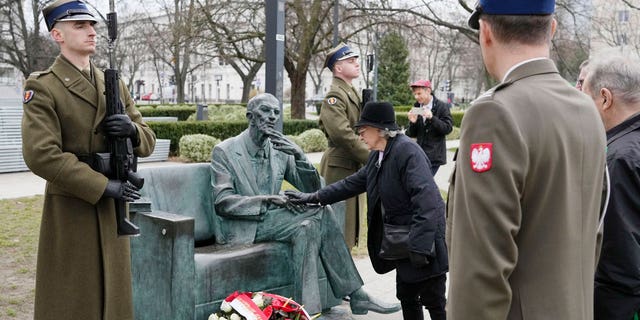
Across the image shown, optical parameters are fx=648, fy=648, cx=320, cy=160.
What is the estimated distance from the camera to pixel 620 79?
295 centimetres

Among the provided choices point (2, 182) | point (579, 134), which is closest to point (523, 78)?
point (579, 134)

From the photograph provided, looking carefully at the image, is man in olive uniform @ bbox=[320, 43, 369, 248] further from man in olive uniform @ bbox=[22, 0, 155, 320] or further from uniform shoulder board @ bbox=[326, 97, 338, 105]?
man in olive uniform @ bbox=[22, 0, 155, 320]

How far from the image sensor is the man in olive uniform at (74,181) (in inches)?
134

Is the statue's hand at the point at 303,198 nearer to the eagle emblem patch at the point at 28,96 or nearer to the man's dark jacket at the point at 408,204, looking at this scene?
the man's dark jacket at the point at 408,204

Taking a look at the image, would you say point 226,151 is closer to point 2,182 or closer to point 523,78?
point 523,78

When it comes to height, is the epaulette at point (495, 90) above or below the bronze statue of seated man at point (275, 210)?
above

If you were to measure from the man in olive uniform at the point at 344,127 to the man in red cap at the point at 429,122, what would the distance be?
2288 millimetres

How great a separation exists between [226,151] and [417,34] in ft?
50.8

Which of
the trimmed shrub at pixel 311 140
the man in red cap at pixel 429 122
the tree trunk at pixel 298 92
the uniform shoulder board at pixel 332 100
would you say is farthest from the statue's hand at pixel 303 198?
the tree trunk at pixel 298 92

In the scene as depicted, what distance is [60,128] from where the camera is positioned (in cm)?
347

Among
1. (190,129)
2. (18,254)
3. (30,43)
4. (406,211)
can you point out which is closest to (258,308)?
(406,211)

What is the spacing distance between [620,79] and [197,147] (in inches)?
525

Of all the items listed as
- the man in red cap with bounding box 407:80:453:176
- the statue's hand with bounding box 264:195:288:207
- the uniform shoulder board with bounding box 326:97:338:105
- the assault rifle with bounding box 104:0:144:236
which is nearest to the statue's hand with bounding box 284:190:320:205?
the statue's hand with bounding box 264:195:288:207

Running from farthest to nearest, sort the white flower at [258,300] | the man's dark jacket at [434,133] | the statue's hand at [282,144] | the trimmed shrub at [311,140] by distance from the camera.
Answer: the trimmed shrub at [311,140], the man's dark jacket at [434,133], the statue's hand at [282,144], the white flower at [258,300]
